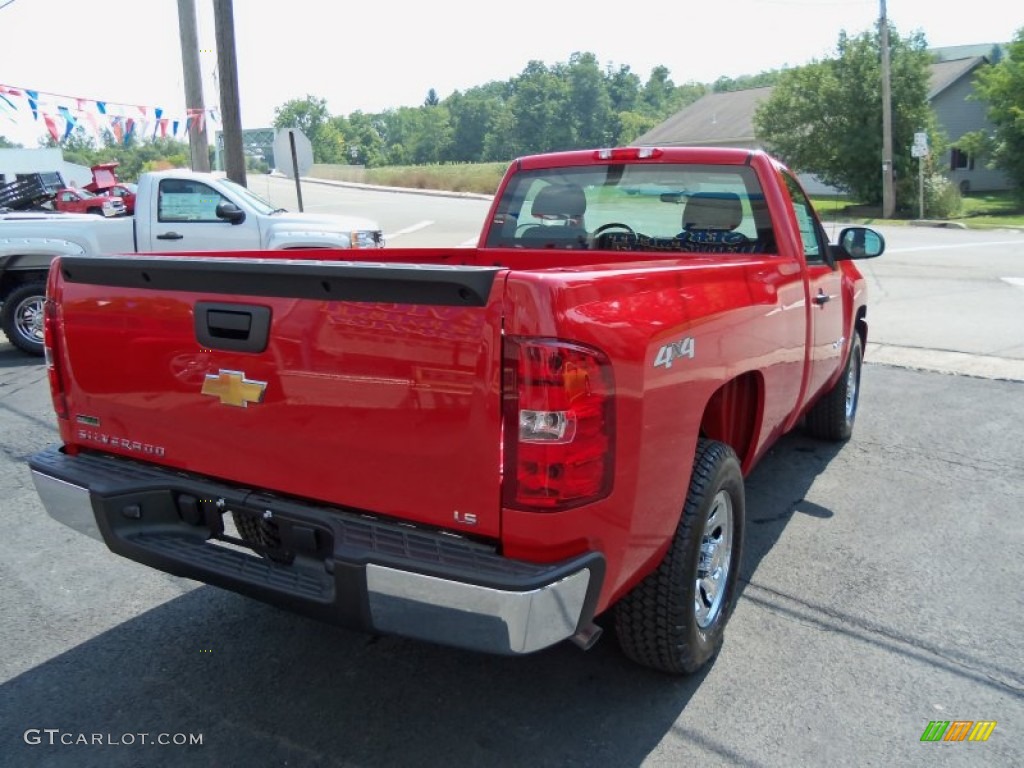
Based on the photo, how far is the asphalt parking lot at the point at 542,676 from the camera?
275 cm

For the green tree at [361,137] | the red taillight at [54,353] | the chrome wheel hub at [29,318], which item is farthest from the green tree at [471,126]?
the red taillight at [54,353]

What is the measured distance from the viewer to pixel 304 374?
8.34 feet

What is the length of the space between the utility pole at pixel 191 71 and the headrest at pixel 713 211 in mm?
13983

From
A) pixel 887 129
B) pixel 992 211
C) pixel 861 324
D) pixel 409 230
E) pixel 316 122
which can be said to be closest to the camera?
pixel 861 324

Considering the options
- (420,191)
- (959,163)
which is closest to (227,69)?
(420,191)

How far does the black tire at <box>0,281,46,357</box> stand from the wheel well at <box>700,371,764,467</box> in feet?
25.9

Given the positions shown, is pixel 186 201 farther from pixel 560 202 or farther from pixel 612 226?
pixel 612 226

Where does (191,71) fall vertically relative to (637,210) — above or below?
above

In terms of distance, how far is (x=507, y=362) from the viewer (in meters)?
2.24

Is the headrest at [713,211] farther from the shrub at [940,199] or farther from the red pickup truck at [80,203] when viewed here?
the shrub at [940,199]

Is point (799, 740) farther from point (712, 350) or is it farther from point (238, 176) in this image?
point (238, 176)

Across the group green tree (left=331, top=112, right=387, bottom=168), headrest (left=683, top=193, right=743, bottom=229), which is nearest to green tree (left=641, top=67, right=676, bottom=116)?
green tree (left=331, top=112, right=387, bottom=168)

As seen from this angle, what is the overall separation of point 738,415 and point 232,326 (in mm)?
2056

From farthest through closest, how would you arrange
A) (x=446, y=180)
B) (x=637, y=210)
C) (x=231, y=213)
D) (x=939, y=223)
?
(x=446, y=180)
(x=939, y=223)
(x=231, y=213)
(x=637, y=210)
